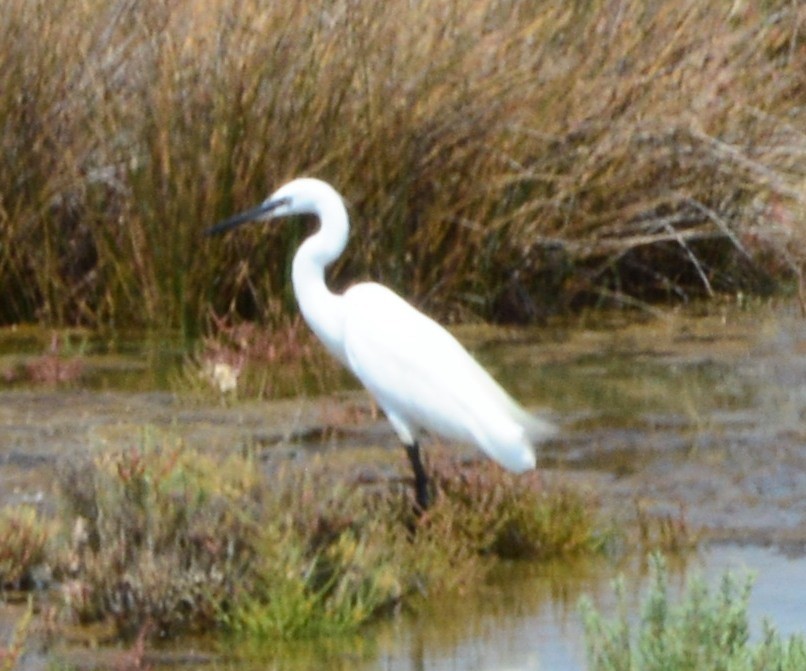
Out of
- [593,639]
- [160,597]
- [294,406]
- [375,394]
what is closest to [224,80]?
[294,406]

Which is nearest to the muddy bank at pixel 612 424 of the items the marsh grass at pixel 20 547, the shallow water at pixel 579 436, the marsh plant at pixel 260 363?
the shallow water at pixel 579 436

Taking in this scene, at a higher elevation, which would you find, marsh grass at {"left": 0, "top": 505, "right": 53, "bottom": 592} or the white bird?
the white bird

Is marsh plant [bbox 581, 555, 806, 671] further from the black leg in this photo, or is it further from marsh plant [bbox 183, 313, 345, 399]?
marsh plant [bbox 183, 313, 345, 399]

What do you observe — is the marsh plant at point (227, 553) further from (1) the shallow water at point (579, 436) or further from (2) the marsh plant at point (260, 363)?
(2) the marsh plant at point (260, 363)

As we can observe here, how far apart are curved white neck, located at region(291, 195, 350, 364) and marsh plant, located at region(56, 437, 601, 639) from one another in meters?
1.16

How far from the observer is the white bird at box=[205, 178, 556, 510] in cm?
604

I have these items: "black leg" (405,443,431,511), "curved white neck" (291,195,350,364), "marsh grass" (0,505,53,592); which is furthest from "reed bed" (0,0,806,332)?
"marsh grass" (0,505,53,592)

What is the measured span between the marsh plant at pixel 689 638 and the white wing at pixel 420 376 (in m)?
1.79

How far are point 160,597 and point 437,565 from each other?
0.78m

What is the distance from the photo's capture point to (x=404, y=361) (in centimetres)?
632

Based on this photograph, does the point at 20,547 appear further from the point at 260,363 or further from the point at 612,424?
the point at 260,363

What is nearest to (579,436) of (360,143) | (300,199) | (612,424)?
(612,424)

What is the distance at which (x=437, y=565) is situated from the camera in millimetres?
5527

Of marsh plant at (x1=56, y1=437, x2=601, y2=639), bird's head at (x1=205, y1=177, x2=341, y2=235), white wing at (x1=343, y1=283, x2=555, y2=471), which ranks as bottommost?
marsh plant at (x1=56, y1=437, x2=601, y2=639)
